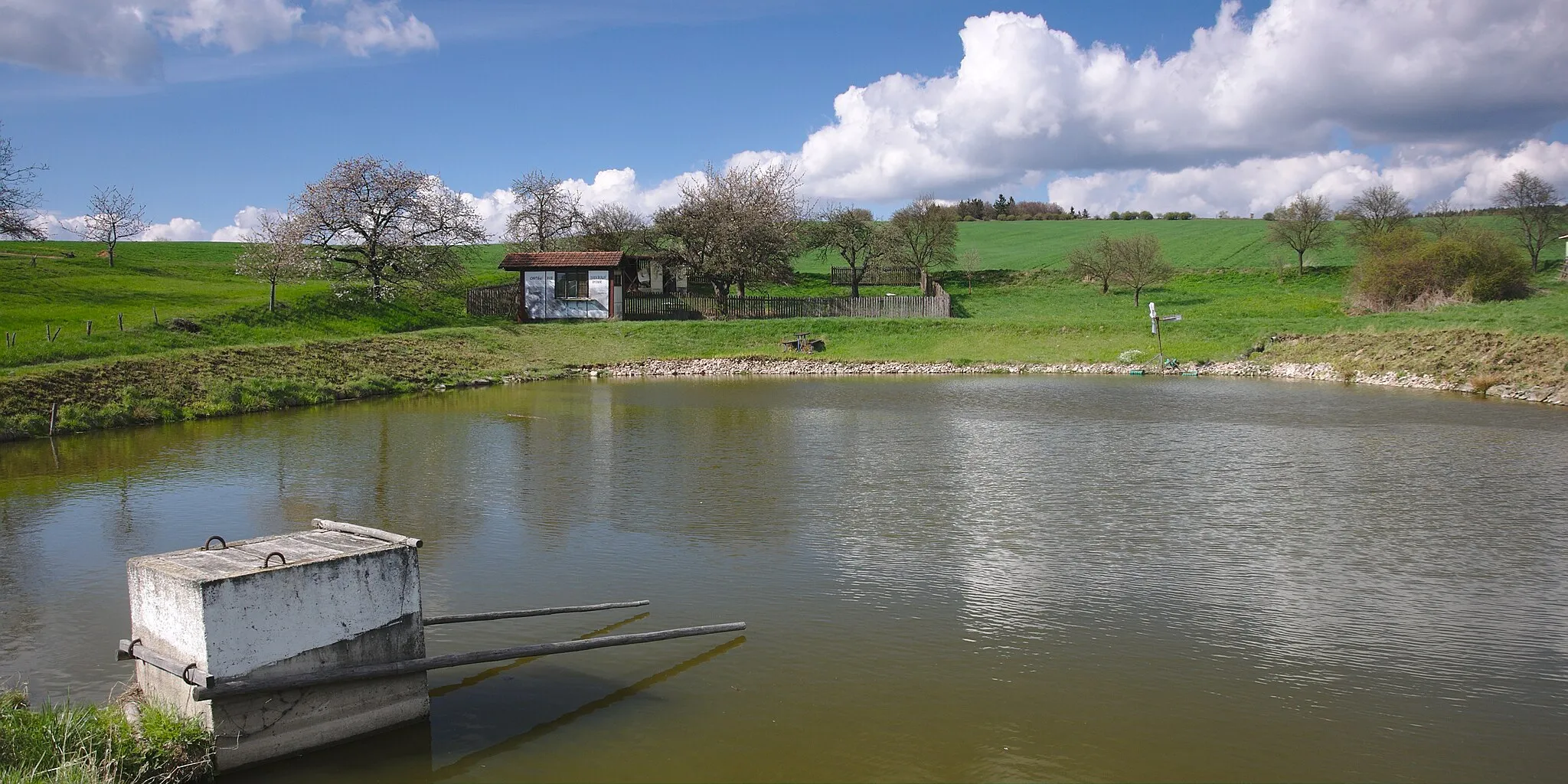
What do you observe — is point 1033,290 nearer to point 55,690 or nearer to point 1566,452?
point 1566,452

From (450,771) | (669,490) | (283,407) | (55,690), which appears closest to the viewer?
(450,771)

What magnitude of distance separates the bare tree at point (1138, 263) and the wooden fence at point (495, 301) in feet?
121

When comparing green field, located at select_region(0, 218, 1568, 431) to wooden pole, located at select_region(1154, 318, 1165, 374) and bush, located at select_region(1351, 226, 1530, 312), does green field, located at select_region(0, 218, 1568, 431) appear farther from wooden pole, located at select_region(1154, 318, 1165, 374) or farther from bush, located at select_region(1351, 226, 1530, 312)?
bush, located at select_region(1351, 226, 1530, 312)

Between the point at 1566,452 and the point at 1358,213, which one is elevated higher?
the point at 1358,213

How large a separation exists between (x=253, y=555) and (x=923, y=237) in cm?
6394

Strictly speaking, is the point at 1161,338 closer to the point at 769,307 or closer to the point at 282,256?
the point at 769,307

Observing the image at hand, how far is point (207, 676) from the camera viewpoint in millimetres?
6668

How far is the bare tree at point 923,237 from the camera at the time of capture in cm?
6844

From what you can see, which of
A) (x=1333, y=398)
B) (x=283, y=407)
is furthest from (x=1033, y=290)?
(x=283, y=407)

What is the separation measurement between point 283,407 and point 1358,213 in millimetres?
68849

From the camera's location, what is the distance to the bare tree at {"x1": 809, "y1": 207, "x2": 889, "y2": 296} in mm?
67812

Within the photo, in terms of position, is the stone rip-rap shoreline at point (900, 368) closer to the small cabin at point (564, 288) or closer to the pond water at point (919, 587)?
the small cabin at point (564, 288)

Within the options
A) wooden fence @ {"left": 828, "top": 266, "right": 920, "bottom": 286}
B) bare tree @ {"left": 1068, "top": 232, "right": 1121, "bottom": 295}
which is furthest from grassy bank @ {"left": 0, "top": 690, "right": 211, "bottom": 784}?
wooden fence @ {"left": 828, "top": 266, "right": 920, "bottom": 286}

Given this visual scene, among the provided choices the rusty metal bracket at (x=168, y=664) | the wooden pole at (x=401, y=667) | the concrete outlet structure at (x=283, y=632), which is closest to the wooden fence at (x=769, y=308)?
the wooden pole at (x=401, y=667)
